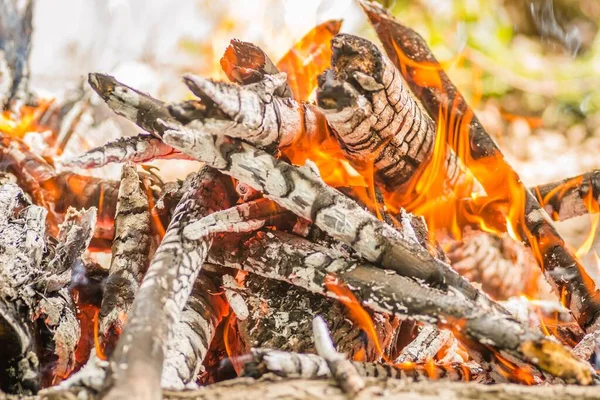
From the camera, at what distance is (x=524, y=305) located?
308cm

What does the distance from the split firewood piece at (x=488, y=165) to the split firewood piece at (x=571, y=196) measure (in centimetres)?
30

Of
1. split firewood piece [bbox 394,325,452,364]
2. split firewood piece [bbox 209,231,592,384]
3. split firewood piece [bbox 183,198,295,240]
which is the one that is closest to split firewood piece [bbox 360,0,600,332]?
split firewood piece [bbox 394,325,452,364]

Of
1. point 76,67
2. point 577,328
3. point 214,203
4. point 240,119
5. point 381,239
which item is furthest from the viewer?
point 76,67

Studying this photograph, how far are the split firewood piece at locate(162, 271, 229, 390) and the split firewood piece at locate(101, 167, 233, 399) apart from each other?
101 millimetres

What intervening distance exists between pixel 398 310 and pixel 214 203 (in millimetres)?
917

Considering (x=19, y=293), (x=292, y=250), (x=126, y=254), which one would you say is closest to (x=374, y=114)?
(x=292, y=250)

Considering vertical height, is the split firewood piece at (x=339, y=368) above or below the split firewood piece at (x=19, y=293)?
below

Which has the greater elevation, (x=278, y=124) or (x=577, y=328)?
(x=278, y=124)

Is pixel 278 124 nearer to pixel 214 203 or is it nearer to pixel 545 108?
pixel 214 203

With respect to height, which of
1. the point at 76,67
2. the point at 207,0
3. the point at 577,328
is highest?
the point at 207,0

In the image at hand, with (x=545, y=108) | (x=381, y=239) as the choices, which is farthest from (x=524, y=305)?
(x=545, y=108)

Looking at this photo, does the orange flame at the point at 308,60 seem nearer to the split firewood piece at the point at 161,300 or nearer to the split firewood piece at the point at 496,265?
the split firewood piece at the point at 161,300

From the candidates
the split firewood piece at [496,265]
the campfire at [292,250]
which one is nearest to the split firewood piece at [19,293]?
the campfire at [292,250]

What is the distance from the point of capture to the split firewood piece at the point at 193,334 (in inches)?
70.2
